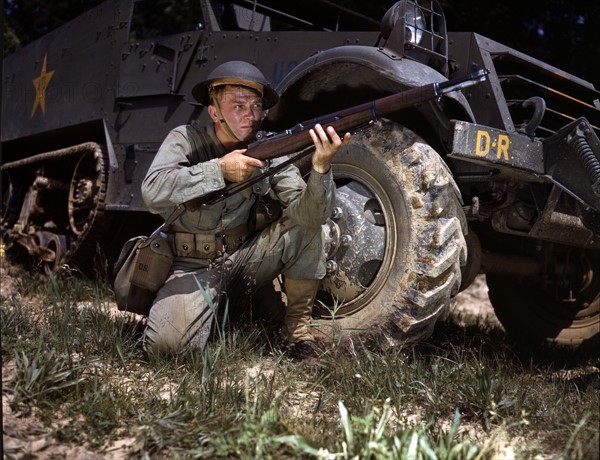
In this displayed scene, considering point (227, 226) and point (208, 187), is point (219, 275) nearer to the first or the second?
point (227, 226)

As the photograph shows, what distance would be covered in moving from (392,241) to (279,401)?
1.17 metres

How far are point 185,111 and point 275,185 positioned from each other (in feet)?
4.80

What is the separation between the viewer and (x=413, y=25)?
3.55 meters

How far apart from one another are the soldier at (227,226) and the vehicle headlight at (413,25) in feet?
2.40

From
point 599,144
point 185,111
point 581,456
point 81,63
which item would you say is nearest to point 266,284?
point 185,111

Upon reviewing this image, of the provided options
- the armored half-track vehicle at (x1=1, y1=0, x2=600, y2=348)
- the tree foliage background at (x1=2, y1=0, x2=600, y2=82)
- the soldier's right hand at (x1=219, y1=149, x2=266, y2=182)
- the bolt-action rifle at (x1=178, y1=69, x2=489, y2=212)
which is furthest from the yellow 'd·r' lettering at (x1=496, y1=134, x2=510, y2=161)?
the tree foliage background at (x1=2, y1=0, x2=600, y2=82)

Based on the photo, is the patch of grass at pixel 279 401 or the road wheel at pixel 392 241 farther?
the road wheel at pixel 392 241

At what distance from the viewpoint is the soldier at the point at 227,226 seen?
125 inches

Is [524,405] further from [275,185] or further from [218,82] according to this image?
[218,82]

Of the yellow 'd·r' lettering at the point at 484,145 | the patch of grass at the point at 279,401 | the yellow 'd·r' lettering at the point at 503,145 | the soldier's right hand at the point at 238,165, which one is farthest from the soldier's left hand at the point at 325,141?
the patch of grass at the point at 279,401

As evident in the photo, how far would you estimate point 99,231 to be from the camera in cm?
546

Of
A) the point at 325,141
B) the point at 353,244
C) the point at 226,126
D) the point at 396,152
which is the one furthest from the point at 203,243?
the point at 396,152

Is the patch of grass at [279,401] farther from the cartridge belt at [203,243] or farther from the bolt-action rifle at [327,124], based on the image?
the bolt-action rifle at [327,124]

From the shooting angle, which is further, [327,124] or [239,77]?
[239,77]
